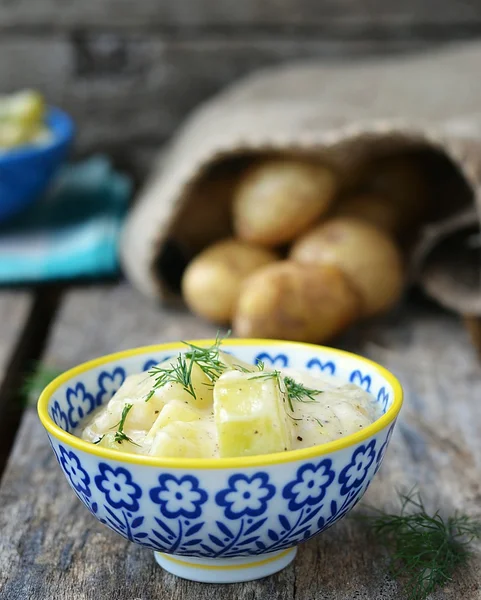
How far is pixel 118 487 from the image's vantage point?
0.74 meters

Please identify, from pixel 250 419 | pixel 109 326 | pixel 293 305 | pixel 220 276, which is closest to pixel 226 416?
pixel 250 419

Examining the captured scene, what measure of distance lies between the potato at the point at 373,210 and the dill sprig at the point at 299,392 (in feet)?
2.65

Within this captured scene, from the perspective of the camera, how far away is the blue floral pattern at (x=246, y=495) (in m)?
0.72

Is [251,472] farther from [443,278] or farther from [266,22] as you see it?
[266,22]

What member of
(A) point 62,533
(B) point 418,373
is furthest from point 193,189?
(A) point 62,533

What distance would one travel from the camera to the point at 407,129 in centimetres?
144

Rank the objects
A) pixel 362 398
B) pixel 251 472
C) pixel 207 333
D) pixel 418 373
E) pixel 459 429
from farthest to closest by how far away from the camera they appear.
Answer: pixel 207 333
pixel 418 373
pixel 459 429
pixel 362 398
pixel 251 472

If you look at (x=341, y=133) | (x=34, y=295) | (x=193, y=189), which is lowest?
(x=34, y=295)

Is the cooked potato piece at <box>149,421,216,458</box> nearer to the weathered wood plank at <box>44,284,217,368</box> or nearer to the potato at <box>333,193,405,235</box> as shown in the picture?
the weathered wood plank at <box>44,284,217,368</box>

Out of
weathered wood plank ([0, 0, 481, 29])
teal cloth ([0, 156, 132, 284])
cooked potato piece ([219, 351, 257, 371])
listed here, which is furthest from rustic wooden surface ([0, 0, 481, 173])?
cooked potato piece ([219, 351, 257, 371])

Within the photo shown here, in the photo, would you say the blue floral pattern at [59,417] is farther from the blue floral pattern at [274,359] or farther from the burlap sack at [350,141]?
the burlap sack at [350,141]

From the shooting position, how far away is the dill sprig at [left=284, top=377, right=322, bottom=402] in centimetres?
83

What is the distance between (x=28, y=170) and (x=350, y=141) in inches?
28.4

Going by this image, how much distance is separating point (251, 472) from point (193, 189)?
3.24ft
